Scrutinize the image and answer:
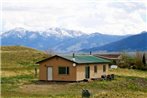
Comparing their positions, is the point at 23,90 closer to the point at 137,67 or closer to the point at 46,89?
the point at 46,89

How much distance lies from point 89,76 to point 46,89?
12392 mm

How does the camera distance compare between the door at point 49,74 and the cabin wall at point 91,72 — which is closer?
the cabin wall at point 91,72

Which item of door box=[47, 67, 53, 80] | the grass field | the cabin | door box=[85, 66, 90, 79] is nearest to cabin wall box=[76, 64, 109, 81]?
the cabin

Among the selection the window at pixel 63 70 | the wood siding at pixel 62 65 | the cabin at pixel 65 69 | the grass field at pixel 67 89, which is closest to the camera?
the grass field at pixel 67 89

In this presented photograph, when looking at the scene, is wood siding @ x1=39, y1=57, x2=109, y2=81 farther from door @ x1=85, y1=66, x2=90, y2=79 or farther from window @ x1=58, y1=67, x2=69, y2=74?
door @ x1=85, y1=66, x2=90, y2=79

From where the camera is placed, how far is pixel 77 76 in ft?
156

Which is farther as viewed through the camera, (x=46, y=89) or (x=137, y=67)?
(x=137, y=67)

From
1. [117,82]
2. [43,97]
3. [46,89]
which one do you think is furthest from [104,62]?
[43,97]

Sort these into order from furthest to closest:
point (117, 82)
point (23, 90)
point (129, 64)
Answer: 1. point (129, 64)
2. point (117, 82)
3. point (23, 90)

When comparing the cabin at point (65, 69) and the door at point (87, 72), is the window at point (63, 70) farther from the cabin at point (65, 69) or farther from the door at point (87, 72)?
the door at point (87, 72)

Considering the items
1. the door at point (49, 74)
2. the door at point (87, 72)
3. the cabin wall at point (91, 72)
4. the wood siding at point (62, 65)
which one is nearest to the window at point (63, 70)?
the wood siding at point (62, 65)

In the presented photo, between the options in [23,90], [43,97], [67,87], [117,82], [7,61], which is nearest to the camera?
[43,97]

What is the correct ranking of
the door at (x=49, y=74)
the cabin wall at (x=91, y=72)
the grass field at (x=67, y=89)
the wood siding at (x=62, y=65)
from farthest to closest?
the door at (x=49, y=74), the cabin wall at (x=91, y=72), the wood siding at (x=62, y=65), the grass field at (x=67, y=89)

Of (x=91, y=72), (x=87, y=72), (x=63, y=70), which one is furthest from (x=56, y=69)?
(x=91, y=72)
